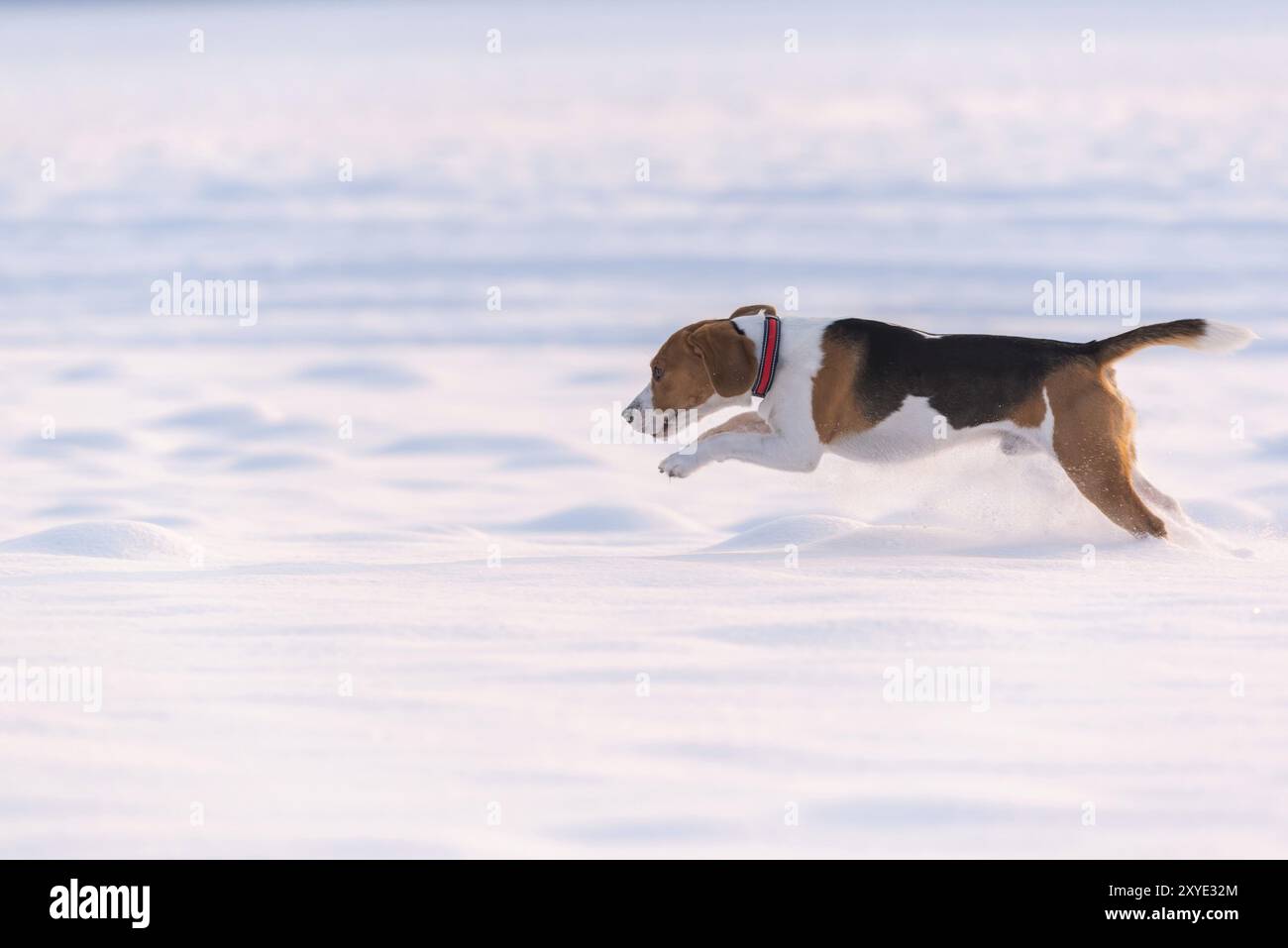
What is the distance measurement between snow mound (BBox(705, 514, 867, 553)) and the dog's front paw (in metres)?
0.34

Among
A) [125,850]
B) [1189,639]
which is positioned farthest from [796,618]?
[125,850]

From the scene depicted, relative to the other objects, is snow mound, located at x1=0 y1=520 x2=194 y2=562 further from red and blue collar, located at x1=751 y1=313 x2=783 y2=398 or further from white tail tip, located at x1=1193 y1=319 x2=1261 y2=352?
white tail tip, located at x1=1193 y1=319 x2=1261 y2=352

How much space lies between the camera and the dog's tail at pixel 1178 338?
646 cm

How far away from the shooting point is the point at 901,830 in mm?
3662

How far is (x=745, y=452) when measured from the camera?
6.53 m

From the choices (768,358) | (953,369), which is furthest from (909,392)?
(768,358)

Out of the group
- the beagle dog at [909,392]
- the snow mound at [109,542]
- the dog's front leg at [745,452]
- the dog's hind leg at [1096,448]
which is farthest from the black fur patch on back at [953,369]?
the snow mound at [109,542]

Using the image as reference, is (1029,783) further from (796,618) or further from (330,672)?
(330,672)

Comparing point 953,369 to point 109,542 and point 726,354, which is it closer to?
point 726,354

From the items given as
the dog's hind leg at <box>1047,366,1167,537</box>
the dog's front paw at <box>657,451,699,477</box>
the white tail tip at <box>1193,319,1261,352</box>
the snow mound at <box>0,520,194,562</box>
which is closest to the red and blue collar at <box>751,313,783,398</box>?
the dog's front paw at <box>657,451,699,477</box>

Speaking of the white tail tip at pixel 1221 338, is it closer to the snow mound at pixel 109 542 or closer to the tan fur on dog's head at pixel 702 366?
the tan fur on dog's head at pixel 702 366

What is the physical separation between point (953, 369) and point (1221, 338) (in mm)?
1053

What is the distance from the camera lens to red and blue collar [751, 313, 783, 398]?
6559mm

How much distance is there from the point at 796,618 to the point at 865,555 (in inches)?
47.1
